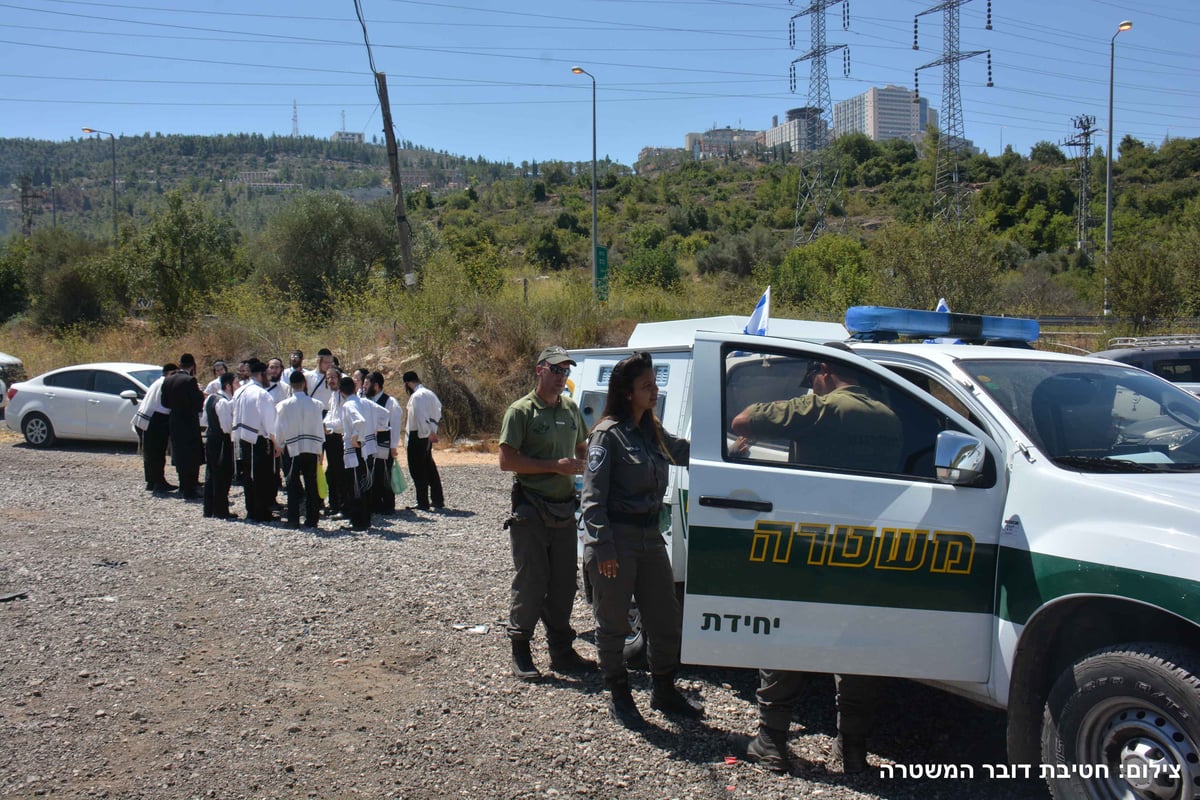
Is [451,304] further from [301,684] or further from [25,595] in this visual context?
[301,684]

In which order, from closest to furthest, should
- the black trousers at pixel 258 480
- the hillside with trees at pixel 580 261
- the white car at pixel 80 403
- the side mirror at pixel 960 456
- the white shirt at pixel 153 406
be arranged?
1. the side mirror at pixel 960 456
2. the black trousers at pixel 258 480
3. the white shirt at pixel 153 406
4. the white car at pixel 80 403
5. the hillside with trees at pixel 580 261

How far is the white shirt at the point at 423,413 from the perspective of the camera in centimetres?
1152

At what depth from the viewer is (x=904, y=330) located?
5.51 meters

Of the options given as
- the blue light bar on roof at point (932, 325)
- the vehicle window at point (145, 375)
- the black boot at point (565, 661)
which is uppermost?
the blue light bar on roof at point (932, 325)

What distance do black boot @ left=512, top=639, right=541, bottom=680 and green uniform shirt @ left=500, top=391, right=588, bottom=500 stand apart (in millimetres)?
928

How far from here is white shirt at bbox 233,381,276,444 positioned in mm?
10539

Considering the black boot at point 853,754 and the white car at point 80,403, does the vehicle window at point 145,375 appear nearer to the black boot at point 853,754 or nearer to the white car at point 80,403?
the white car at point 80,403

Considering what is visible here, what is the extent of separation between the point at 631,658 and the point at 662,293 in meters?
20.0

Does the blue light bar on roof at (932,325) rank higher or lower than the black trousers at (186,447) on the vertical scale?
higher

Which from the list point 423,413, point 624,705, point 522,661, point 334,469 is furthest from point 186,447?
point 624,705

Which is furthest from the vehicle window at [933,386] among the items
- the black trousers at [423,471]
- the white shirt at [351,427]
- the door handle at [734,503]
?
the black trousers at [423,471]

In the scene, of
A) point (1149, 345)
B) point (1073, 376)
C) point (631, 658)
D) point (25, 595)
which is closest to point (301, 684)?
point (631, 658)

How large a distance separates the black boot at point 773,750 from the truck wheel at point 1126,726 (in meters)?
1.15

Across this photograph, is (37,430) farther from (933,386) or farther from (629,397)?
(933,386)
